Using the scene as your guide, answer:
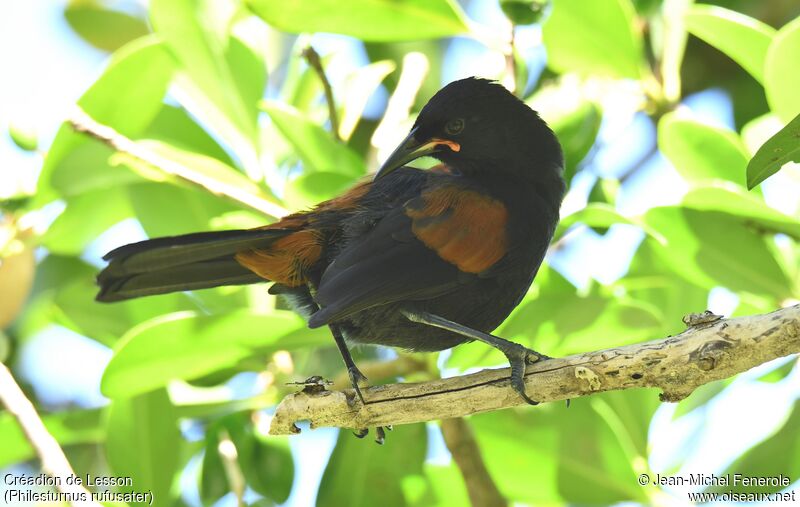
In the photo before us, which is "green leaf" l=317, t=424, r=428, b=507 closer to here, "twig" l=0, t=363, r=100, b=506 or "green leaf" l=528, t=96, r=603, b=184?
"twig" l=0, t=363, r=100, b=506

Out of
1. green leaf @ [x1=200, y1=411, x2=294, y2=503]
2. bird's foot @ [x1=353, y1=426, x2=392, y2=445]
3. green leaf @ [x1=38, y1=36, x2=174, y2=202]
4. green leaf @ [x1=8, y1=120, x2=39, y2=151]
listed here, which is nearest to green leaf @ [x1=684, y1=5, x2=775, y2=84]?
bird's foot @ [x1=353, y1=426, x2=392, y2=445]

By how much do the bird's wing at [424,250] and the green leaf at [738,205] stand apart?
0.62 m

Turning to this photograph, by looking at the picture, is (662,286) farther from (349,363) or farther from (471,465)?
(349,363)

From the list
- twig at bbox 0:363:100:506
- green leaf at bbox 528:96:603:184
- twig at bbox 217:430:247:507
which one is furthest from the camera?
green leaf at bbox 528:96:603:184

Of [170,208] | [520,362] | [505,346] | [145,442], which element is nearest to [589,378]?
[520,362]

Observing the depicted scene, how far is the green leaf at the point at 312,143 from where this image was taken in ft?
11.2

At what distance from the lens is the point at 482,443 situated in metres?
3.54

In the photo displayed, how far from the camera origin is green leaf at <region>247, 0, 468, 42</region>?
344 cm

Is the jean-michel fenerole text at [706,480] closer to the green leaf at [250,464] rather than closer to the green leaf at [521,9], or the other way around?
the green leaf at [250,464]

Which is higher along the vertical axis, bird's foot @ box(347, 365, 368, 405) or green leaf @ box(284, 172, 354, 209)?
green leaf @ box(284, 172, 354, 209)

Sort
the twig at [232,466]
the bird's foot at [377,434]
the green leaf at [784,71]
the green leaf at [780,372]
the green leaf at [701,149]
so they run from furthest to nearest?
the green leaf at [780,372] < the bird's foot at [377,434] < the twig at [232,466] < the green leaf at [701,149] < the green leaf at [784,71]

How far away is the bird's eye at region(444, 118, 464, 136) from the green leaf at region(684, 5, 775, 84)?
0.84 metres

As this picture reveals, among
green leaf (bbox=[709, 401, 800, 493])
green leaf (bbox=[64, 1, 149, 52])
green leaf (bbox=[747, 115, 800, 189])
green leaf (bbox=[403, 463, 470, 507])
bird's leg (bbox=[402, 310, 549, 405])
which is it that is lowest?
green leaf (bbox=[403, 463, 470, 507])

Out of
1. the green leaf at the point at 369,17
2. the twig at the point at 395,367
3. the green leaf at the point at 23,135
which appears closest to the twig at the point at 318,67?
the green leaf at the point at 369,17
